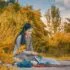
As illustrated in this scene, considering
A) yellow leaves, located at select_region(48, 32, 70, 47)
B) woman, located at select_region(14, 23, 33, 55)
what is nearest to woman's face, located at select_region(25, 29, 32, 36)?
woman, located at select_region(14, 23, 33, 55)

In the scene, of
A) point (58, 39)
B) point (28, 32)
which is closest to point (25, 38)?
point (28, 32)

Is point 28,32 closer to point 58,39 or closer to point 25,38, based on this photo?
point 25,38

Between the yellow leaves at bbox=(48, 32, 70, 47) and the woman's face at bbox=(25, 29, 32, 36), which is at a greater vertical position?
the woman's face at bbox=(25, 29, 32, 36)

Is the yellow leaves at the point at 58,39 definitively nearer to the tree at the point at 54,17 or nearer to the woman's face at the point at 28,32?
the tree at the point at 54,17

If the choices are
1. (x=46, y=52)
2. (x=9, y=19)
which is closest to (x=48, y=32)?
(x=46, y=52)

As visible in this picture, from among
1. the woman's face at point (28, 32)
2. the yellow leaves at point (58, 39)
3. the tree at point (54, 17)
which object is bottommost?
the yellow leaves at point (58, 39)

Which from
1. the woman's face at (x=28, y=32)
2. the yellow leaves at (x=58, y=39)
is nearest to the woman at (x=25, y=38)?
the woman's face at (x=28, y=32)

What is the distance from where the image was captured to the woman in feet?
9.23

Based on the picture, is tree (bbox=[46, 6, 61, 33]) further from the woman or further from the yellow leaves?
the woman

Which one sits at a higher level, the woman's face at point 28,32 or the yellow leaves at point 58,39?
the woman's face at point 28,32

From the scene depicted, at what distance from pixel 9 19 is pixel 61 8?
505 millimetres

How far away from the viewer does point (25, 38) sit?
2846mm

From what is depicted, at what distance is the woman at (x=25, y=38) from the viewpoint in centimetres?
281

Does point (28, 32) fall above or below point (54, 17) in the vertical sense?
below
